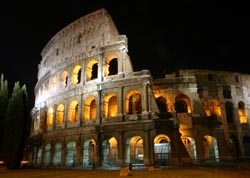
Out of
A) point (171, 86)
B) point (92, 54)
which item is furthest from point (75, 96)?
point (171, 86)

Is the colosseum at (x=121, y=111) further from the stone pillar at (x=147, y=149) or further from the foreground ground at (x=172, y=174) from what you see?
the foreground ground at (x=172, y=174)

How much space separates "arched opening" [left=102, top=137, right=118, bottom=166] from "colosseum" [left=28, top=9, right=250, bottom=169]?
10cm

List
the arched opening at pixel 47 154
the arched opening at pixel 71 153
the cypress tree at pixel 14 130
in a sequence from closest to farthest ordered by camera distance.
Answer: the arched opening at pixel 71 153 < the cypress tree at pixel 14 130 < the arched opening at pixel 47 154

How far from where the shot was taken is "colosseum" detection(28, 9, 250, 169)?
21469mm

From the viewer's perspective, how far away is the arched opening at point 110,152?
22.3 meters

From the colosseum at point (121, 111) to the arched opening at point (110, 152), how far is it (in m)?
0.10

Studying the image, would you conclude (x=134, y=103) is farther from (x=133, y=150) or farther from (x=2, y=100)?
(x=2, y=100)

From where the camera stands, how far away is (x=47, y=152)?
91.4 feet

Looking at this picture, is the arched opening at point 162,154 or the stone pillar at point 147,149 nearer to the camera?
the stone pillar at point 147,149

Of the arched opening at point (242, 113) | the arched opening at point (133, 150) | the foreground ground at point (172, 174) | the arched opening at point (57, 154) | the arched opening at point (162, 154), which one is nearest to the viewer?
the foreground ground at point (172, 174)

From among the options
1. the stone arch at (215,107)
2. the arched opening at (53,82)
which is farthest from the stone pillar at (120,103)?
the stone arch at (215,107)

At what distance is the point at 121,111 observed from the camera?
22.5m

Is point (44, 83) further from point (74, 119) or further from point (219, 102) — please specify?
point (219, 102)

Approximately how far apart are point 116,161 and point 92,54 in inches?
458
